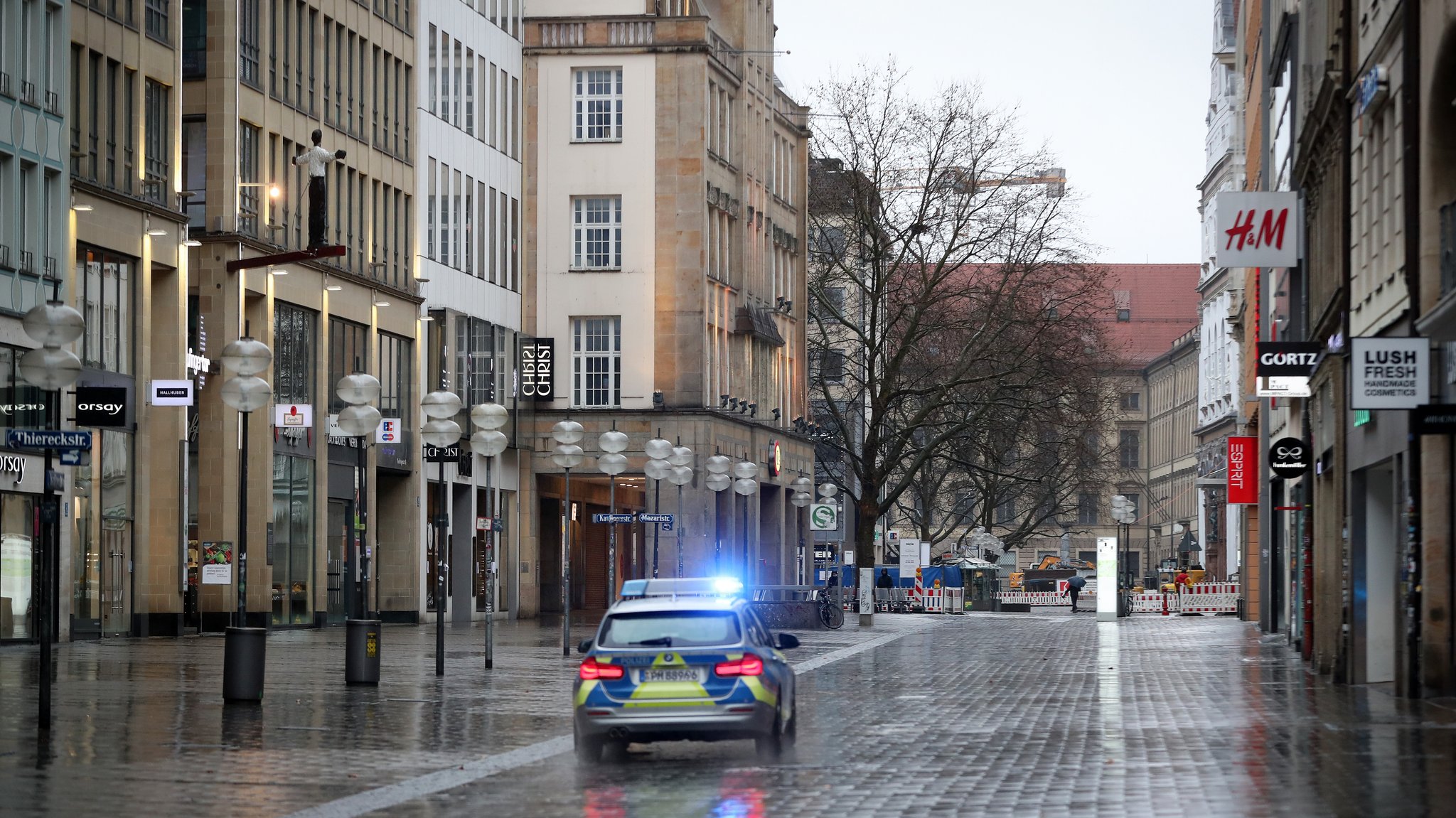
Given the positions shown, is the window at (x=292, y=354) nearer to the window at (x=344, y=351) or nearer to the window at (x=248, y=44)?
the window at (x=344, y=351)

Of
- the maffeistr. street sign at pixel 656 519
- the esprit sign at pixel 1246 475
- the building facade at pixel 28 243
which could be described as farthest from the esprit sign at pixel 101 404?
the esprit sign at pixel 1246 475

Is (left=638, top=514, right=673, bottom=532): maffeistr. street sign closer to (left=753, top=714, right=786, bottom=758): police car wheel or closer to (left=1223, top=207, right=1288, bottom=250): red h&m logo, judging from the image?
(left=1223, top=207, right=1288, bottom=250): red h&m logo

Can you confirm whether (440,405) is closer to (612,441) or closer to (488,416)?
(488,416)

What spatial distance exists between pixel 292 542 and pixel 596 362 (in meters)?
17.6

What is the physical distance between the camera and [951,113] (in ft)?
221

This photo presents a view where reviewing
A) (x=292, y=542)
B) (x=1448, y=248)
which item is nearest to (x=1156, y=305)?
(x=292, y=542)

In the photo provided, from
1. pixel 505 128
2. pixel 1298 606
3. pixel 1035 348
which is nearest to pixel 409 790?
pixel 1298 606

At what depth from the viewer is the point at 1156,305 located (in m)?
161

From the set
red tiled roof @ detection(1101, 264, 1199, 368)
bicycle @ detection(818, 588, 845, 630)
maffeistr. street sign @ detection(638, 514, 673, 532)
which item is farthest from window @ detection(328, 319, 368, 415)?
red tiled roof @ detection(1101, 264, 1199, 368)

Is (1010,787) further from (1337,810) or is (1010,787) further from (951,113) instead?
(951,113)

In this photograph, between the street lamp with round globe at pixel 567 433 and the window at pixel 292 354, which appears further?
the window at pixel 292 354

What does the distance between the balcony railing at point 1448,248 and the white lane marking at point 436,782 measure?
33.8 ft

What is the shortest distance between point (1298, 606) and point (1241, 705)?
17360 millimetres

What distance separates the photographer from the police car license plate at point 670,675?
58.2ft
